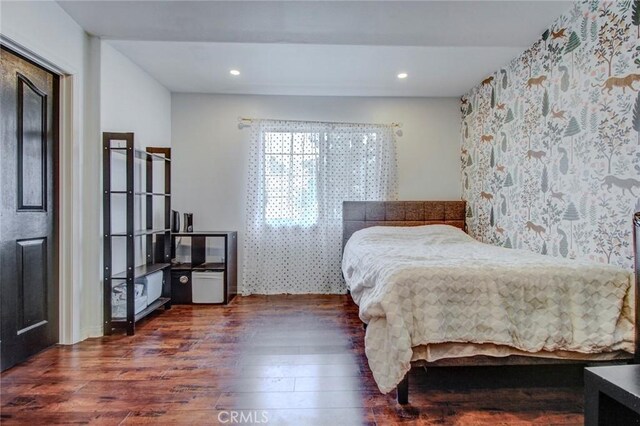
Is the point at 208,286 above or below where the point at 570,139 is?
below

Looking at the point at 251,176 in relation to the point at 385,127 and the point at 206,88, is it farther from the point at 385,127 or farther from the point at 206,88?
the point at 385,127

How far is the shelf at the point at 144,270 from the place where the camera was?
106 inches

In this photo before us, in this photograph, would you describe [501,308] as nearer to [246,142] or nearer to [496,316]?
[496,316]

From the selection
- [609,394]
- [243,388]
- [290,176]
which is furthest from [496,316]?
[290,176]

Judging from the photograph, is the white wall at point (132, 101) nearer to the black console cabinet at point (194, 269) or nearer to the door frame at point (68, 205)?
the door frame at point (68, 205)

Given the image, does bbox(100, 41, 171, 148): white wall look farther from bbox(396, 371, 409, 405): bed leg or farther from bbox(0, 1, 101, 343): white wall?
bbox(396, 371, 409, 405): bed leg

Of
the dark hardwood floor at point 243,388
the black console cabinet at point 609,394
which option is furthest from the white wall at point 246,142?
the black console cabinet at point 609,394

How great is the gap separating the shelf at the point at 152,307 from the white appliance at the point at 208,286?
29 centimetres

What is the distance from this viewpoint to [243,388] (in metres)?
1.85

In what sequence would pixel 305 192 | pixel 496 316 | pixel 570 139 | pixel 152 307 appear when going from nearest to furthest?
pixel 496 316
pixel 570 139
pixel 152 307
pixel 305 192

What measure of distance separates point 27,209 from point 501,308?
9.45 ft

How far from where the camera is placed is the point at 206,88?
3779 mm

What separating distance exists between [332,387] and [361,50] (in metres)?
2.56

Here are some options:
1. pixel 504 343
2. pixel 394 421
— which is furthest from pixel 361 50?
pixel 394 421
